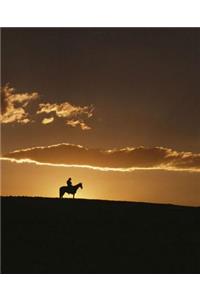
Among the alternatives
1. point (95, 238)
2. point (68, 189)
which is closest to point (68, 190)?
point (68, 189)

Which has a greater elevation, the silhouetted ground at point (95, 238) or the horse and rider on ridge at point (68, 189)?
the horse and rider on ridge at point (68, 189)

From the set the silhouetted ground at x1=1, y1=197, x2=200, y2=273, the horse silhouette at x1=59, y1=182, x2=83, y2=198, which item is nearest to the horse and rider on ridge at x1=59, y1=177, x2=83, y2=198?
the horse silhouette at x1=59, y1=182, x2=83, y2=198

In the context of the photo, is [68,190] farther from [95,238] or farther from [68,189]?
[95,238]

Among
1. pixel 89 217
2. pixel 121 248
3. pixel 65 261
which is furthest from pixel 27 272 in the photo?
pixel 89 217

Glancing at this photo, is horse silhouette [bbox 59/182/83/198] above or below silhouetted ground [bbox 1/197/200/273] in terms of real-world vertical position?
above

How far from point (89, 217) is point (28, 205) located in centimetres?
285

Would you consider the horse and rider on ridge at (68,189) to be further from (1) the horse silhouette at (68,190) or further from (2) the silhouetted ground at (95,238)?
(2) the silhouetted ground at (95,238)

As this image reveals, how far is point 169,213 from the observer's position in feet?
78.6

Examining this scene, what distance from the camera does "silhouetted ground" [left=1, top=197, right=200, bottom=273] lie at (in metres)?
18.5

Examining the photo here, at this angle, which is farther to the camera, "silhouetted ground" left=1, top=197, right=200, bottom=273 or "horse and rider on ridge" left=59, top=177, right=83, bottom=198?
"horse and rider on ridge" left=59, top=177, right=83, bottom=198

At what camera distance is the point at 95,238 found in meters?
20.1

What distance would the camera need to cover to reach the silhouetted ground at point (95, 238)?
60.6ft

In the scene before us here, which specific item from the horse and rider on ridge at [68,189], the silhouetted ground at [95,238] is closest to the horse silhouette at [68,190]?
the horse and rider on ridge at [68,189]

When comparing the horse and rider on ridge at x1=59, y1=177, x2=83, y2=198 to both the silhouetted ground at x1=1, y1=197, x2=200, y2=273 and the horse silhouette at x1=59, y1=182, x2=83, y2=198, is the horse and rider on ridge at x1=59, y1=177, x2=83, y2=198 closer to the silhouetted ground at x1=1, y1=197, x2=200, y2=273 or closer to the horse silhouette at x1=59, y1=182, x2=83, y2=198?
the horse silhouette at x1=59, y1=182, x2=83, y2=198
